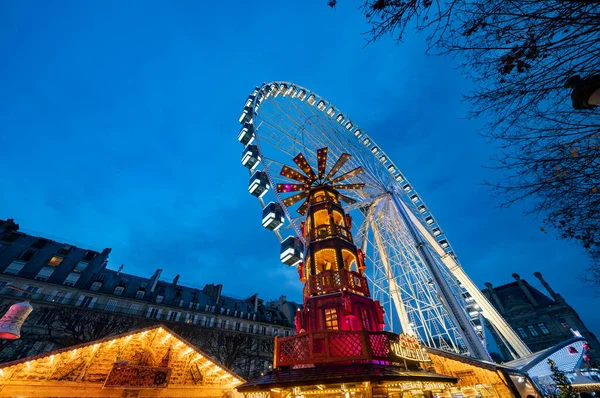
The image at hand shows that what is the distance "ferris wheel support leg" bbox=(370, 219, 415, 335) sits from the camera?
20.1 m

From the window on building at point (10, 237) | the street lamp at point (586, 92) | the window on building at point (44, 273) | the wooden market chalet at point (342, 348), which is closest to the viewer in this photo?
the street lamp at point (586, 92)

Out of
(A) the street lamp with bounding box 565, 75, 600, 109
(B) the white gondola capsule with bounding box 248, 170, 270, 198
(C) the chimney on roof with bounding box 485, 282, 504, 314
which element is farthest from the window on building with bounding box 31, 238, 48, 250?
(C) the chimney on roof with bounding box 485, 282, 504, 314

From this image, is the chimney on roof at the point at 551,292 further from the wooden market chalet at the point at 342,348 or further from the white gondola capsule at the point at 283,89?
the white gondola capsule at the point at 283,89

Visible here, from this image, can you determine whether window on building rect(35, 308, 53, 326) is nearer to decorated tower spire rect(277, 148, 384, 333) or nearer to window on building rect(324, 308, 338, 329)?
decorated tower spire rect(277, 148, 384, 333)

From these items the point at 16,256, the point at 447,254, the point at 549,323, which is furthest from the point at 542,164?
the point at 549,323

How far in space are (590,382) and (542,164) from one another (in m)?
23.2

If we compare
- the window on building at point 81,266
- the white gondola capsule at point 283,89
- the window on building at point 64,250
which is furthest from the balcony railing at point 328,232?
the window on building at point 64,250

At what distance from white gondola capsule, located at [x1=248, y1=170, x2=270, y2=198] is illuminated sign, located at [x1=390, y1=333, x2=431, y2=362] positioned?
1466 centimetres

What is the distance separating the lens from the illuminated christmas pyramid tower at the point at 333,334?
6555mm

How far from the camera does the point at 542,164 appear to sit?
15.3 feet

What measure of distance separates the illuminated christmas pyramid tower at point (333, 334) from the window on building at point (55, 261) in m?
37.3

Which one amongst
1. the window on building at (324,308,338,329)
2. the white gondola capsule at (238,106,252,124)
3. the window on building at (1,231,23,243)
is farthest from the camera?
the window on building at (1,231,23,243)

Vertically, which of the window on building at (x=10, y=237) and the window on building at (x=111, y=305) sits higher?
the window on building at (x=10, y=237)

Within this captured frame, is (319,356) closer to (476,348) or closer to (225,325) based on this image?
(476,348)
